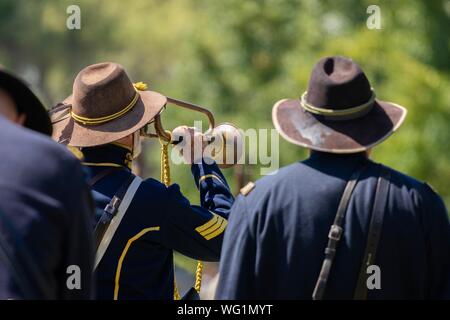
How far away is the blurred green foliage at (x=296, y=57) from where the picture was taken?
1416 centimetres

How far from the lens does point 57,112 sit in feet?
16.9

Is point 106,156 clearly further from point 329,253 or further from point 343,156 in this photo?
point 329,253

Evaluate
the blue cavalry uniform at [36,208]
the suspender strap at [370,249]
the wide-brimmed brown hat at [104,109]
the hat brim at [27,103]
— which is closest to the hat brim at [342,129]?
the suspender strap at [370,249]

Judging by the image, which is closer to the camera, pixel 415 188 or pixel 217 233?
pixel 415 188

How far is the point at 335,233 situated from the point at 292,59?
646 inches

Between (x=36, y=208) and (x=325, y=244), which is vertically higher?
(x=36, y=208)

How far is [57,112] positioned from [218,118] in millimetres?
18289

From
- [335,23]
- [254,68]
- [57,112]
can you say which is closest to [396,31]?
[335,23]

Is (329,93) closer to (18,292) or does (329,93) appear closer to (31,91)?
(31,91)

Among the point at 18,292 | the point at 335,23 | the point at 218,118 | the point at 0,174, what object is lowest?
the point at 218,118

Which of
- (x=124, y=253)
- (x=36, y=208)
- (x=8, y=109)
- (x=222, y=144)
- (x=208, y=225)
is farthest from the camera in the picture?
(x=222, y=144)

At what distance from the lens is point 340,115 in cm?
391

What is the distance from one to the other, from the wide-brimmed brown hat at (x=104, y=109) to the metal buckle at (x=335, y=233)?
1427 mm

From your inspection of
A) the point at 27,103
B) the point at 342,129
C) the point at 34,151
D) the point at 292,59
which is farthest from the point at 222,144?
the point at 292,59
